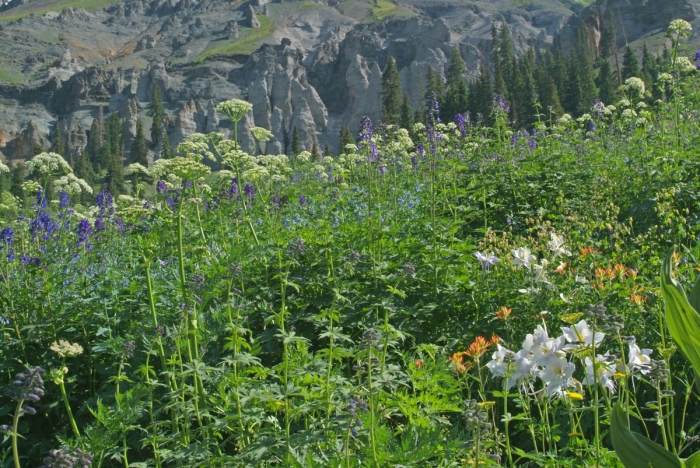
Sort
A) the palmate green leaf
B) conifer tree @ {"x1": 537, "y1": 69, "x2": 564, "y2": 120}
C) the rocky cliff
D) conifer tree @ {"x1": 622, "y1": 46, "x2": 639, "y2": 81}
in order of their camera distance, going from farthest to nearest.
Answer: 1. the rocky cliff
2. conifer tree @ {"x1": 622, "y1": 46, "x2": 639, "y2": 81}
3. conifer tree @ {"x1": 537, "y1": 69, "x2": 564, "y2": 120}
4. the palmate green leaf

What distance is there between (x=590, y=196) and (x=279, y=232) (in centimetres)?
394

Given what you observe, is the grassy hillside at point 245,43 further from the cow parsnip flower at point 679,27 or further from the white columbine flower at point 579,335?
the white columbine flower at point 579,335

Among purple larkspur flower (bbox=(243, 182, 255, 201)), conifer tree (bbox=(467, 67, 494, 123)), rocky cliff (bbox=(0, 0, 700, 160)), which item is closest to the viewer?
purple larkspur flower (bbox=(243, 182, 255, 201))

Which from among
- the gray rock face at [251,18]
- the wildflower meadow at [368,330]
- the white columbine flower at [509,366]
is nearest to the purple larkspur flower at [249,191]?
the wildflower meadow at [368,330]

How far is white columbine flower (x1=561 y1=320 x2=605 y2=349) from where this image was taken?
83.3 inches

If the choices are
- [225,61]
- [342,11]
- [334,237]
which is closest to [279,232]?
[334,237]

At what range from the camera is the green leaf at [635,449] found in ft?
5.63

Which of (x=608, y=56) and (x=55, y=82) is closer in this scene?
(x=608, y=56)

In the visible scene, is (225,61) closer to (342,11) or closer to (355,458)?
(342,11)

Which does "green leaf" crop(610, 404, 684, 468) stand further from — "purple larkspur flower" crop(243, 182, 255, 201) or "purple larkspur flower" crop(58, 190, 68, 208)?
"purple larkspur flower" crop(58, 190, 68, 208)

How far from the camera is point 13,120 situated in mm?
142000

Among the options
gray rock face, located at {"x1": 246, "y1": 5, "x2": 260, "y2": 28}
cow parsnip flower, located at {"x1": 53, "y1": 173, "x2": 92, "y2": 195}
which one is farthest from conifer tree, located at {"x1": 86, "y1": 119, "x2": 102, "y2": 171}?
cow parsnip flower, located at {"x1": 53, "y1": 173, "x2": 92, "y2": 195}

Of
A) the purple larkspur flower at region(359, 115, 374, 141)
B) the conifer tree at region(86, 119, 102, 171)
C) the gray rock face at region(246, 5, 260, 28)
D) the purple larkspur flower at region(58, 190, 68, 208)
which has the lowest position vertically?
the purple larkspur flower at region(58, 190, 68, 208)

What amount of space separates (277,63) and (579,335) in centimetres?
13649
